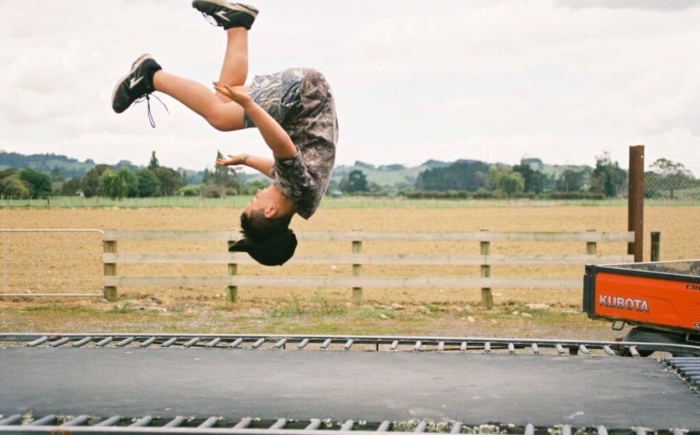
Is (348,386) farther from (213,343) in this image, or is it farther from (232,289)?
(232,289)

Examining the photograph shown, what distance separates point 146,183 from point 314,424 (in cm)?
513

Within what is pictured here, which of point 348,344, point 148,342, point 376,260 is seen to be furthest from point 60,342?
point 376,260

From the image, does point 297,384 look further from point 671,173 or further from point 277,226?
point 671,173

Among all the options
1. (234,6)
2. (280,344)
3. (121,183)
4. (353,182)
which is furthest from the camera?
(353,182)

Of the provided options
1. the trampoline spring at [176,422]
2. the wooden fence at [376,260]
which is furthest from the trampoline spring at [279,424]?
the wooden fence at [376,260]

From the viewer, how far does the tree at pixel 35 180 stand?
10.0 metres

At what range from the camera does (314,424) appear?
3305 mm

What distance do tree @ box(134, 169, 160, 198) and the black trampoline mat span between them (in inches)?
99.6

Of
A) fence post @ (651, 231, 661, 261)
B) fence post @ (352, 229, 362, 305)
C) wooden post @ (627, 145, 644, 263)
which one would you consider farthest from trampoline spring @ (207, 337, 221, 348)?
fence post @ (651, 231, 661, 261)

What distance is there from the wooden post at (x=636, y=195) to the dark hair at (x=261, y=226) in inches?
292

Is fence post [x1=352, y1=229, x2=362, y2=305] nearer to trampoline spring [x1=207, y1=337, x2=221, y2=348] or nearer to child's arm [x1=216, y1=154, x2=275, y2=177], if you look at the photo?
trampoline spring [x1=207, y1=337, x2=221, y2=348]

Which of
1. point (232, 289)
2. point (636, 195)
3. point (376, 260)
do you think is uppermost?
point (636, 195)

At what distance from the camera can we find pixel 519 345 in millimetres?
5582

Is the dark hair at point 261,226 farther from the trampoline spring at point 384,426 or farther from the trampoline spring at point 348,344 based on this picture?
the trampoline spring at point 348,344
